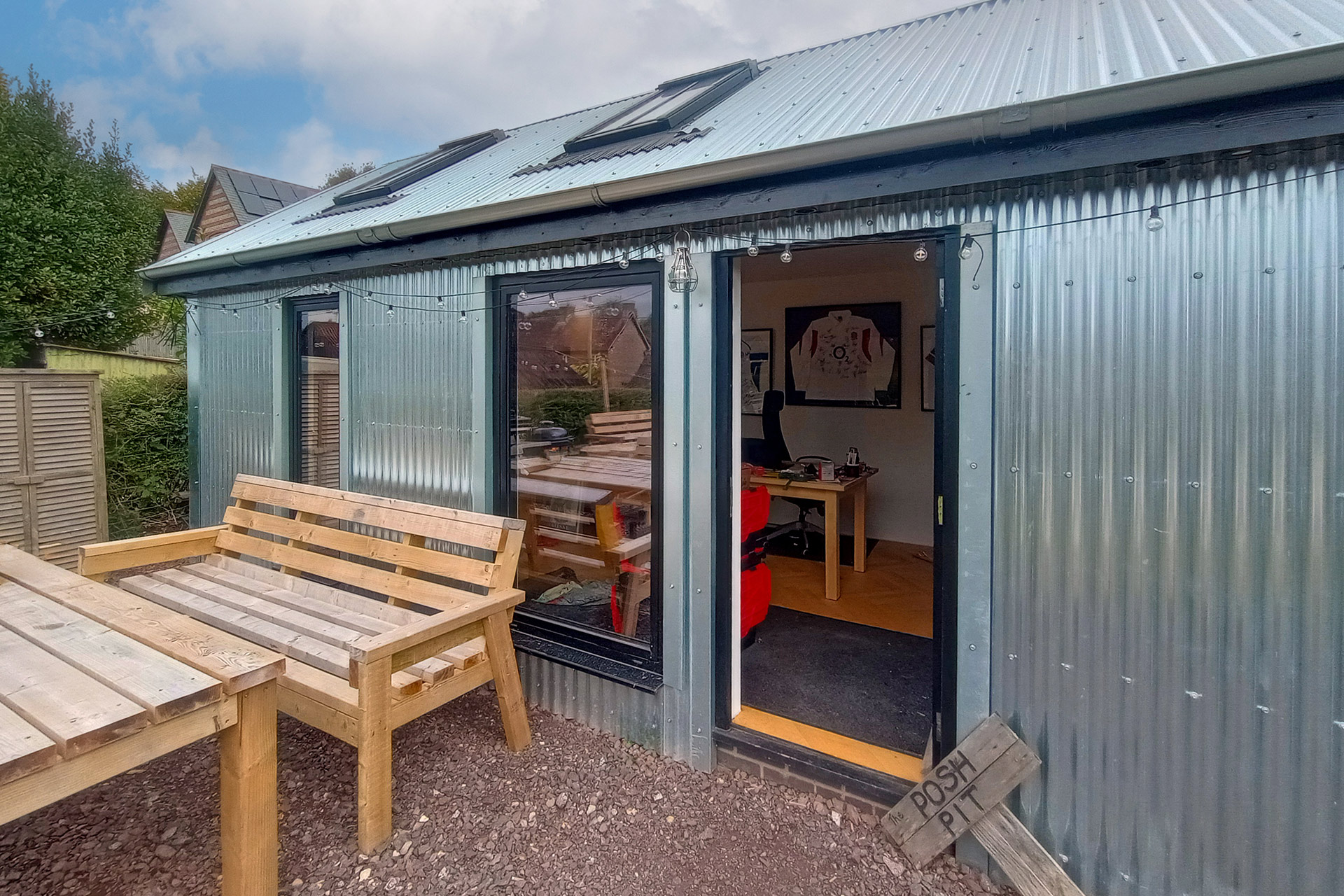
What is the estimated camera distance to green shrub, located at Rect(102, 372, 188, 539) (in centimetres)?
608

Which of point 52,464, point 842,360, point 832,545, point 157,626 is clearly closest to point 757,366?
point 842,360

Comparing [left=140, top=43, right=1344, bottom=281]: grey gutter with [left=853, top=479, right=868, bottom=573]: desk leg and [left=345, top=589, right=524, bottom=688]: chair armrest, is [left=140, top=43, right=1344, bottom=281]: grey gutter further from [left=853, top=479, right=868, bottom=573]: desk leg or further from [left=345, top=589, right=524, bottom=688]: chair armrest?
[left=853, top=479, right=868, bottom=573]: desk leg

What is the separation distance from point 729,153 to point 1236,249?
1.53 metres

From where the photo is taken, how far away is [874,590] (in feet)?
14.5

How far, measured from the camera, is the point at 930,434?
534cm

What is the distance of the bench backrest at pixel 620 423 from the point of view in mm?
2701

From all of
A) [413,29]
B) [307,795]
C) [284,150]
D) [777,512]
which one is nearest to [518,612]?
[307,795]

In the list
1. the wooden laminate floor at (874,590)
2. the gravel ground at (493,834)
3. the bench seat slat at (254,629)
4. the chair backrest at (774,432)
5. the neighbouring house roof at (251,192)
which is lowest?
the gravel ground at (493,834)

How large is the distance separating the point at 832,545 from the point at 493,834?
2660mm

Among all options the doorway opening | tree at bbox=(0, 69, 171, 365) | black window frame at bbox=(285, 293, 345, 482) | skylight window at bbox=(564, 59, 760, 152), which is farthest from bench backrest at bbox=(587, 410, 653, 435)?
tree at bbox=(0, 69, 171, 365)

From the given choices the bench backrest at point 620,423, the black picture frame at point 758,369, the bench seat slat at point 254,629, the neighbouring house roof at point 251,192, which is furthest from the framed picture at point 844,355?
the neighbouring house roof at point 251,192

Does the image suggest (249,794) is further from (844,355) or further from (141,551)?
(844,355)

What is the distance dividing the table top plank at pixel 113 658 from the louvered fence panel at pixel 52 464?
369 centimetres

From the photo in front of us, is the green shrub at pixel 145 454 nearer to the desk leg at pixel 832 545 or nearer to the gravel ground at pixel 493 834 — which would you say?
the gravel ground at pixel 493 834
